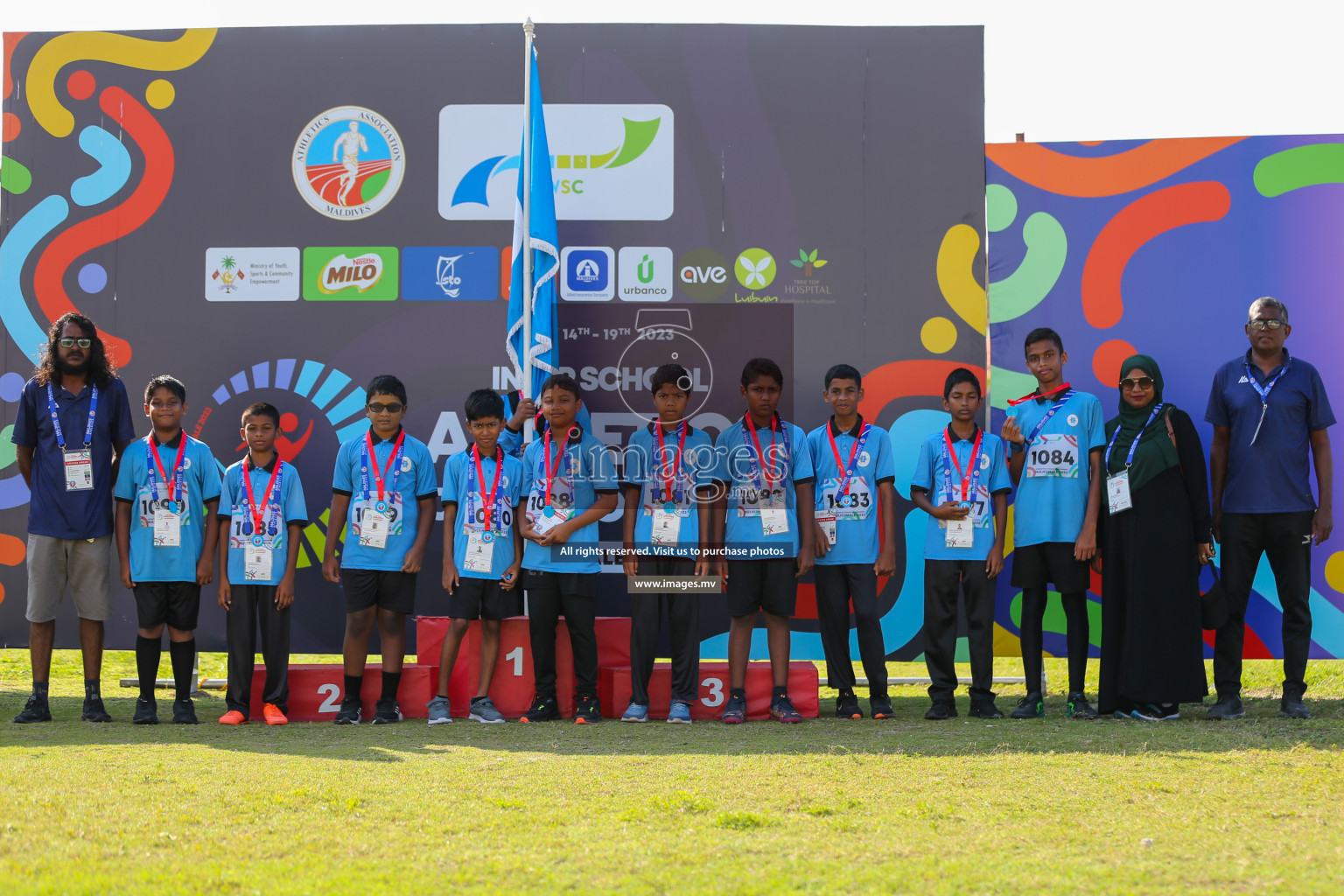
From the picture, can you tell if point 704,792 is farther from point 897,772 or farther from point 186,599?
point 186,599

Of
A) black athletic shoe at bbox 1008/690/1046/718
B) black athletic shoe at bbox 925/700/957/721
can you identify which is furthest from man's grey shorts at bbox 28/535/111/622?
black athletic shoe at bbox 1008/690/1046/718

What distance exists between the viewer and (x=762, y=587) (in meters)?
4.78

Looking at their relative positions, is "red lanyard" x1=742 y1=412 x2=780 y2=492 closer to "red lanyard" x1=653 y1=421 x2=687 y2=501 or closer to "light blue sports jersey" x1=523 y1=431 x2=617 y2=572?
"red lanyard" x1=653 y1=421 x2=687 y2=501

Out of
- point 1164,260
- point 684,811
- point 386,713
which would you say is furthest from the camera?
point 1164,260

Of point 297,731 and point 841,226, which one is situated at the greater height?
point 841,226

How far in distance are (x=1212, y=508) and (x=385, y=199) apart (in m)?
4.94

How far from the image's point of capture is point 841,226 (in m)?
6.00

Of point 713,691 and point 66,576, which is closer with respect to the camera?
point 66,576

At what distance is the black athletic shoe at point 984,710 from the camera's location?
4695 millimetres

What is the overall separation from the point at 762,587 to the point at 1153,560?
5.88 ft

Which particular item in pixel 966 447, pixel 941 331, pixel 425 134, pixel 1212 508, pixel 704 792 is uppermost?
pixel 425 134

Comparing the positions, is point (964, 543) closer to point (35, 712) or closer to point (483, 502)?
point (483, 502)

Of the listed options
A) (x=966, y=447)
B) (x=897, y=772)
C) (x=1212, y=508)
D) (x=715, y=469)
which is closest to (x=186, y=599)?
(x=715, y=469)

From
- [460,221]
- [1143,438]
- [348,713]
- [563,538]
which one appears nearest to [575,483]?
[563,538]
